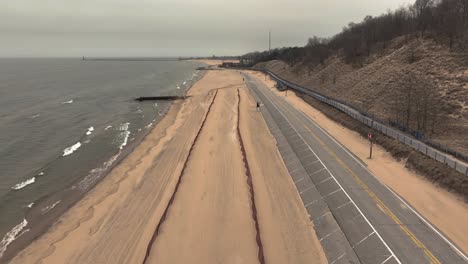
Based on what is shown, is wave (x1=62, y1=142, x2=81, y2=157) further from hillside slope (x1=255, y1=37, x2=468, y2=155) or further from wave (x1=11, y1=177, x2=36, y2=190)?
hillside slope (x1=255, y1=37, x2=468, y2=155)

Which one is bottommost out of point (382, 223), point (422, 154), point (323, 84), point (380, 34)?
point (382, 223)

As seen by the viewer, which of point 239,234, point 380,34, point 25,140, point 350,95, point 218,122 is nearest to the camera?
point 239,234

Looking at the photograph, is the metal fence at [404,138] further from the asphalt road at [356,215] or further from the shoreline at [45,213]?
the shoreline at [45,213]

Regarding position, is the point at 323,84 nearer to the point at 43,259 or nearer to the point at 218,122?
the point at 218,122

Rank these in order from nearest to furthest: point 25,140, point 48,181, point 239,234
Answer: point 239,234, point 48,181, point 25,140

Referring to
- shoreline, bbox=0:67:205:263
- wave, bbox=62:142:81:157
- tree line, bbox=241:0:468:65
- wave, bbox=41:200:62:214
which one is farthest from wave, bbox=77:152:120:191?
tree line, bbox=241:0:468:65

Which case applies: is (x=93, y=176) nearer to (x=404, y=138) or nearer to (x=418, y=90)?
(x=404, y=138)

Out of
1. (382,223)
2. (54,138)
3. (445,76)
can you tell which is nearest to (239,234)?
(382,223)

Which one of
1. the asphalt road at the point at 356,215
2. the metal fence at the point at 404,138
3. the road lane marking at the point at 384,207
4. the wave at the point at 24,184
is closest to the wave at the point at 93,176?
the wave at the point at 24,184
